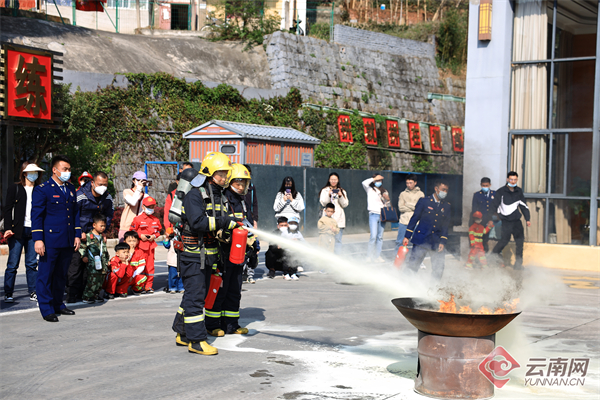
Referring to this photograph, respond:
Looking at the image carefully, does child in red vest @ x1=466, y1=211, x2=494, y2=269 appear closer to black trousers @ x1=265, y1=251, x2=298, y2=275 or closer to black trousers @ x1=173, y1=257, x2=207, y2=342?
black trousers @ x1=265, y1=251, x2=298, y2=275

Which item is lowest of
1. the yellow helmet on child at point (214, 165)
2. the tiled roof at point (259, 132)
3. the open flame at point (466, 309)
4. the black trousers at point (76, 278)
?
the black trousers at point (76, 278)

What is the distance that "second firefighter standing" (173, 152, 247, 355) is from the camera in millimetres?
6082

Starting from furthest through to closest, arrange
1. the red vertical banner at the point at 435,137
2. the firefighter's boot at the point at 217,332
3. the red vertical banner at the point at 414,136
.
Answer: the red vertical banner at the point at 435,137 → the red vertical banner at the point at 414,136 → the firefighter's boot at the point at 217,332

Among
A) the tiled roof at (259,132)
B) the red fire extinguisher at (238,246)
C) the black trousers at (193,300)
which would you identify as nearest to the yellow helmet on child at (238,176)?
the red fire extinguisher at (238,246)

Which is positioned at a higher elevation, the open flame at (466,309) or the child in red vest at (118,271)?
the open flame at (466,309)

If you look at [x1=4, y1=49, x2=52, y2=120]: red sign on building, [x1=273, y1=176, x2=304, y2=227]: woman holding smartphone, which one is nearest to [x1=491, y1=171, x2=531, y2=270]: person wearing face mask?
[x1=273, y1=176, x2=304, y2=227]: woman holding smartphone

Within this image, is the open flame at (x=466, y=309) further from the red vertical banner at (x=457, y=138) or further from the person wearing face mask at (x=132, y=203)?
the red vertical banner at (x=457, y=138)

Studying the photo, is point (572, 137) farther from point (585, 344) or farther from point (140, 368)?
point (140, 368)

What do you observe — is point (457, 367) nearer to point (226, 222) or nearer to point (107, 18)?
point (226, 222)

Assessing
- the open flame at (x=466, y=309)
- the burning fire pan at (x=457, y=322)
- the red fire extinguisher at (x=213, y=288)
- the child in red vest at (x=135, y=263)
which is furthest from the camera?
the child in red vest at (x=135, y=263)

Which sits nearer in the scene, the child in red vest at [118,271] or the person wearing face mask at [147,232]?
the child in red vest at [118,271]

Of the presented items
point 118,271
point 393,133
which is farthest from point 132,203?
point 393,133

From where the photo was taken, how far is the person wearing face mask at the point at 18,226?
8508mm

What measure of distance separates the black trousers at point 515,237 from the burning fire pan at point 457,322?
8.05m
